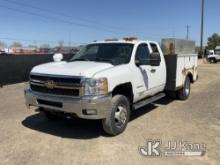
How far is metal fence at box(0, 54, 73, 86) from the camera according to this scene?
11986 millimetres

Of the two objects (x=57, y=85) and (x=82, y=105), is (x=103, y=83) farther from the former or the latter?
(x=57, y=85)

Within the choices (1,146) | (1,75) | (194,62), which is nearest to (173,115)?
(194,62)

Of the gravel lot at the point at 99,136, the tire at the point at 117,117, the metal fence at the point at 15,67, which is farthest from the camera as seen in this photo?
the metal fence at the point at 15,67

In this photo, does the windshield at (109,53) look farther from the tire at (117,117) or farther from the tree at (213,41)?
the tree at (213,41)

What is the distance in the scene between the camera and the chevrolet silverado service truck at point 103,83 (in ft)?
15.6

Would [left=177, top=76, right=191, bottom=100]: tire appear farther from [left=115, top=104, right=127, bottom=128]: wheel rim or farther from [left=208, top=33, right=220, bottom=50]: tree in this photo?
[left=208, top=33, right=220, bottom=50]: tree

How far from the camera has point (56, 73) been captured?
499 centimetres

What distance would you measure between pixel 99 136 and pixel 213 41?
295ft

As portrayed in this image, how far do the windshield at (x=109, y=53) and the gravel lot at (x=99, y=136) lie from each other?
4.98 feet

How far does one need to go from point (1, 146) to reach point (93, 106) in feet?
6.02

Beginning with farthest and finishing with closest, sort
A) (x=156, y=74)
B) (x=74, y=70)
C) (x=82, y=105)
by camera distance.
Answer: (x=156, y=74) < (x=74, y=70) < (x=82, y=105)

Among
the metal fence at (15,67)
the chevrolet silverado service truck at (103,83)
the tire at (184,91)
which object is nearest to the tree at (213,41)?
the metal fence at (15,67)

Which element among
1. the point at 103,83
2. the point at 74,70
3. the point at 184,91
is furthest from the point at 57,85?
the point at 184,91

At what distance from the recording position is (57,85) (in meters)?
4.96
